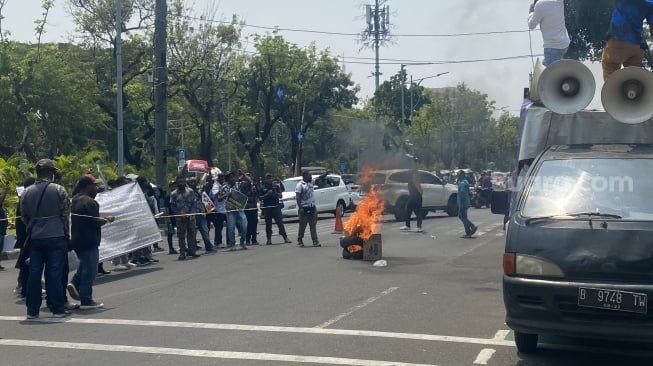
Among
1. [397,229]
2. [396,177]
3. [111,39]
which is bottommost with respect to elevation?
[397,229]

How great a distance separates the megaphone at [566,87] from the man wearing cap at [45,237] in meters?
5.93

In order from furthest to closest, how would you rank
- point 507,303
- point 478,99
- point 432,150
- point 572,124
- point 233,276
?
point 478,99 < point 432,150 < point 233,276 < point 572,124 < point 507,303

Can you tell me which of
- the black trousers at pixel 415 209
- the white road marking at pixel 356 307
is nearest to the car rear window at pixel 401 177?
the black trousers at pixel 415 209

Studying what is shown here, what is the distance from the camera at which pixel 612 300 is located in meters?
6.23

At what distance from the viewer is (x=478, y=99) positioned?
70.6 meters

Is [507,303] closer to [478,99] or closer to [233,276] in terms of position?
[233,276]

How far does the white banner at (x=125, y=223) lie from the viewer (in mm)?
13805

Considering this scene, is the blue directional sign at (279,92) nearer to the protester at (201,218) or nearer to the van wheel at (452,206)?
the van wheel at (452,206)

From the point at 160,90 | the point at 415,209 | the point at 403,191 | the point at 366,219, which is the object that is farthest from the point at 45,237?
the point at 403,191

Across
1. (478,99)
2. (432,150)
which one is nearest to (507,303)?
(432,150)

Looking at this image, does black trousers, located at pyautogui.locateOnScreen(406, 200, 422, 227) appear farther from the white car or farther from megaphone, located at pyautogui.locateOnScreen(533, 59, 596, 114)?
megaphone, located at pyautogui.locateOnScreen(533, 59, 596, 114)

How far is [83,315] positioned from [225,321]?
206cm

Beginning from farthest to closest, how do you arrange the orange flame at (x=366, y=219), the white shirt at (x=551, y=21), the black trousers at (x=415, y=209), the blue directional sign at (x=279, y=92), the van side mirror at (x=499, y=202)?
1. the blue directional sign at (x=279, y=92)
2. the black trousers at (x=415, y=209)
3. the orange flame at (x=366, y=219)
4. the white shirt at (x=551, y=21)
5. the van side mirror at (x=499, y=202)

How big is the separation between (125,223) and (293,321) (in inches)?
246
